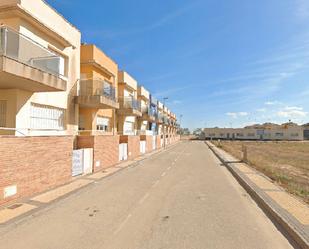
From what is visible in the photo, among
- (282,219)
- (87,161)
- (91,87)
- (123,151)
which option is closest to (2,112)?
(87,161)

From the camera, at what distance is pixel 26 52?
32.3 ft

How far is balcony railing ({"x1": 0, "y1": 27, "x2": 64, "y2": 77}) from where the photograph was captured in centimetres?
870

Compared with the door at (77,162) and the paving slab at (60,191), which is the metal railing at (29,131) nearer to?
the door at (77,162)

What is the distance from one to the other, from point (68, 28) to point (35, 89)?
553 centimetres

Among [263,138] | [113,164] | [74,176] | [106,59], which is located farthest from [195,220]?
[263,138]

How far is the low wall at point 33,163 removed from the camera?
8086mm

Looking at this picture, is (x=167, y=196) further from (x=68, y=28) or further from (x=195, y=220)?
(x=68, y=28)

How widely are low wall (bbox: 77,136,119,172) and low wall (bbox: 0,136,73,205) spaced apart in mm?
3229

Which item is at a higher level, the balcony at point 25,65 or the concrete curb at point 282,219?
the balcony at point 25,65

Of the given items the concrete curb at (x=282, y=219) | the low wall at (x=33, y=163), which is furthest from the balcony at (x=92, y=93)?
the concrete curb at (x=282, y=219)

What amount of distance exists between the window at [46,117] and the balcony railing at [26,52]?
2.27 metres

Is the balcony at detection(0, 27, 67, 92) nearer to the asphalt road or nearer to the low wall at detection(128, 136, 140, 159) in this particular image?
the asphalt road

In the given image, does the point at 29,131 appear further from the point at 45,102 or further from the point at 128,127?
the point at 128,127

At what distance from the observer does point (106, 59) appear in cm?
2116
